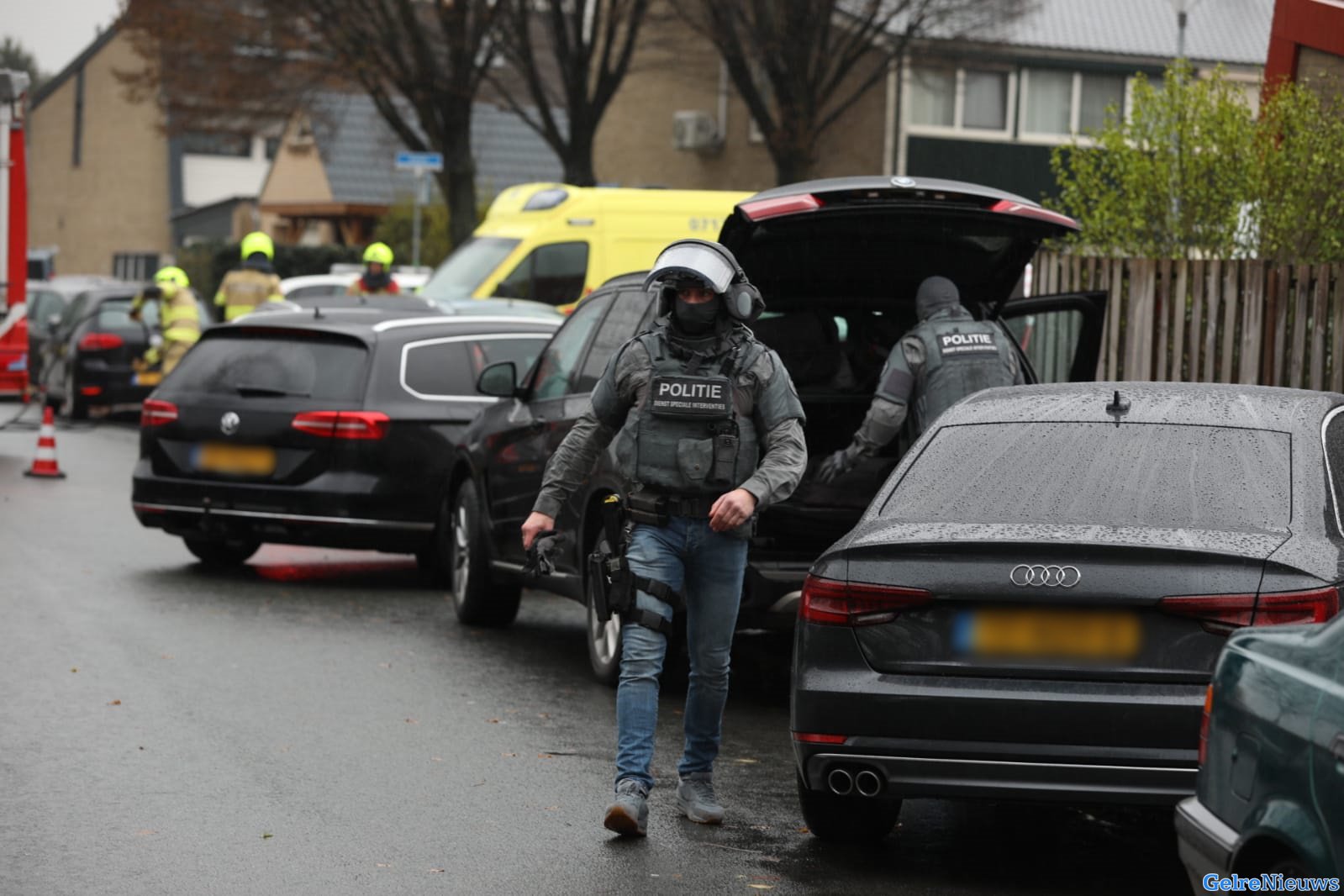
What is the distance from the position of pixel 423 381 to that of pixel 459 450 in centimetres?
130

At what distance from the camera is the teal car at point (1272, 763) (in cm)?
393

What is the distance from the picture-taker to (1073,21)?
38781 millimetres

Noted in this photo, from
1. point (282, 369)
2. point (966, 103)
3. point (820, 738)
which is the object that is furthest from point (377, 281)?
point (966, 103)

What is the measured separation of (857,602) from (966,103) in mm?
33040

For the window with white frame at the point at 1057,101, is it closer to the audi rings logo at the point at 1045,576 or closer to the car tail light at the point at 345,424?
the car tail light at the point at 345,424

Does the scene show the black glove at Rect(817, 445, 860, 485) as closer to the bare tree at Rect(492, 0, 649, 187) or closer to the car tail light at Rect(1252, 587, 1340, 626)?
the car tail light at Rect(1252, 587, 1340, 626)

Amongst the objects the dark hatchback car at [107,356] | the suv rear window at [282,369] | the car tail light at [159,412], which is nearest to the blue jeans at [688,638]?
the suv rear window at [282,369]

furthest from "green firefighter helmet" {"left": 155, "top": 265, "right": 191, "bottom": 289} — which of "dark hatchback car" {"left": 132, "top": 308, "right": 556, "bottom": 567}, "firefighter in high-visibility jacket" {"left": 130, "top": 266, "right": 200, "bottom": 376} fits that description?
"dark hatchback car" {"left": 132, "top": 308, "right": 556, "bottom": 567}

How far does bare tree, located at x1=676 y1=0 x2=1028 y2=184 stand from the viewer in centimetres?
3106

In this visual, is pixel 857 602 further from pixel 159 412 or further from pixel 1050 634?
pixel 159 412

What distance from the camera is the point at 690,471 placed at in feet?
21.9

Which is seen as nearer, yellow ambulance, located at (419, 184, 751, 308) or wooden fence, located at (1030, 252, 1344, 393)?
wooden fence, located at (1030, 252, 1344, 393)

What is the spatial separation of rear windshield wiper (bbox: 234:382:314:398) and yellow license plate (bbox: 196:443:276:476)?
34 cm

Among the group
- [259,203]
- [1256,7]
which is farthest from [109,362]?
[259,203]
